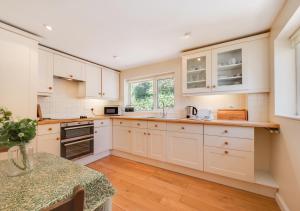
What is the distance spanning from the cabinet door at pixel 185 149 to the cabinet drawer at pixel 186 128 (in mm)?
Result: 65

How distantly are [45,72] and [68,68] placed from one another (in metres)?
0.41

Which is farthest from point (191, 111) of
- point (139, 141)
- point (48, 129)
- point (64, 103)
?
point (64, 103)

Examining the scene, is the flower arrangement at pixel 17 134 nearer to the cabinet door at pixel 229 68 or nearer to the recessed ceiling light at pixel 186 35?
the recessed ceiling light at pixel 186 35

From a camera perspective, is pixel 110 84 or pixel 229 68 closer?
pixel 229 68

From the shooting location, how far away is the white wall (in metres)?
1.28

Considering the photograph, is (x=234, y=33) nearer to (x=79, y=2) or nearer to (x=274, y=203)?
(x=79, y=2)

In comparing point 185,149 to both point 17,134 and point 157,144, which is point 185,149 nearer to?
point 157,144

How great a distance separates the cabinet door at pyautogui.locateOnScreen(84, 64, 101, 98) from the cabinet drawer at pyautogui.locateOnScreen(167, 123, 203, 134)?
73.7 inches

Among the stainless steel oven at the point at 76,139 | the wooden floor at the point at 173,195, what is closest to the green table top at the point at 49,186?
the wooden floor at the point at 173,195

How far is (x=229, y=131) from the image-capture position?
198 cm

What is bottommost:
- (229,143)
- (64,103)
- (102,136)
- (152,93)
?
(102,136)

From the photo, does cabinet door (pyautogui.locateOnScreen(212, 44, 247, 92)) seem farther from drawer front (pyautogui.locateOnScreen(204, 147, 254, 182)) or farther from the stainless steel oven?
the stainless steel oven

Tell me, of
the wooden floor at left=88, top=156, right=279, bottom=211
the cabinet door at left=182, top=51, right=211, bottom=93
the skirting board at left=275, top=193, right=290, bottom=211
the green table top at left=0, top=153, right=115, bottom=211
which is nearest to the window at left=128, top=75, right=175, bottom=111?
the cabinet door at left=182, top=51, right=211, bottom=93

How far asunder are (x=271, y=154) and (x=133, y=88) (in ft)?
10.2
